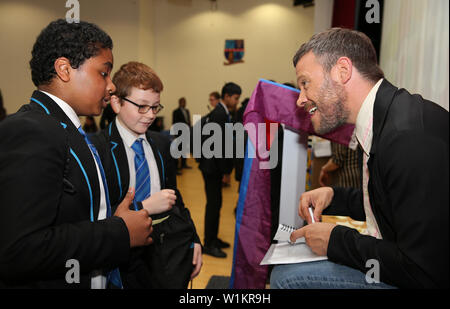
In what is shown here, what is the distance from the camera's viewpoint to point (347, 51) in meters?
0.97

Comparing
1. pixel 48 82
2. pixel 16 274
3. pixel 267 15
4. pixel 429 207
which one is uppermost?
pixel 267 15

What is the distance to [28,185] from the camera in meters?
0.65

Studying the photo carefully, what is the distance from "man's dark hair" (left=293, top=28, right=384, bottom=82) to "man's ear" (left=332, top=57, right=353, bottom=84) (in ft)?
0.04

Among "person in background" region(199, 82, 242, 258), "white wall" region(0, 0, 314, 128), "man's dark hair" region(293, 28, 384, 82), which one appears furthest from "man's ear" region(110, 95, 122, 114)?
"person in background" region(199, 82, 242, 258)

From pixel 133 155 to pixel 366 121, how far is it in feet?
2.89

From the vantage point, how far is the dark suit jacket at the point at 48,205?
65 cm

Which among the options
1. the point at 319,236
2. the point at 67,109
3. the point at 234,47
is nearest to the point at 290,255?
the point at 319,236

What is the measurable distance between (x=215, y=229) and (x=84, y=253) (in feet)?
6.16

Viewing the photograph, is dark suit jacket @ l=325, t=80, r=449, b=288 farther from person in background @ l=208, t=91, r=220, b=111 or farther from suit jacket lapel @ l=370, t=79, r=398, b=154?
person in background @ l=208, t=91, r=220, b=111

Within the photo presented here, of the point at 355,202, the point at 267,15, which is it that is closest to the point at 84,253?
the point at 355,202

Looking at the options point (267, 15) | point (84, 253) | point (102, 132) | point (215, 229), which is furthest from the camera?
point (215, 229)

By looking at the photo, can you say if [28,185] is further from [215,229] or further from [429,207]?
[215,229]

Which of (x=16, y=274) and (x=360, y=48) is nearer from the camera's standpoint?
(x=16, y=274)

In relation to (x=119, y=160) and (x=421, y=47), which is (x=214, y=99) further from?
(x=421, y=47)
